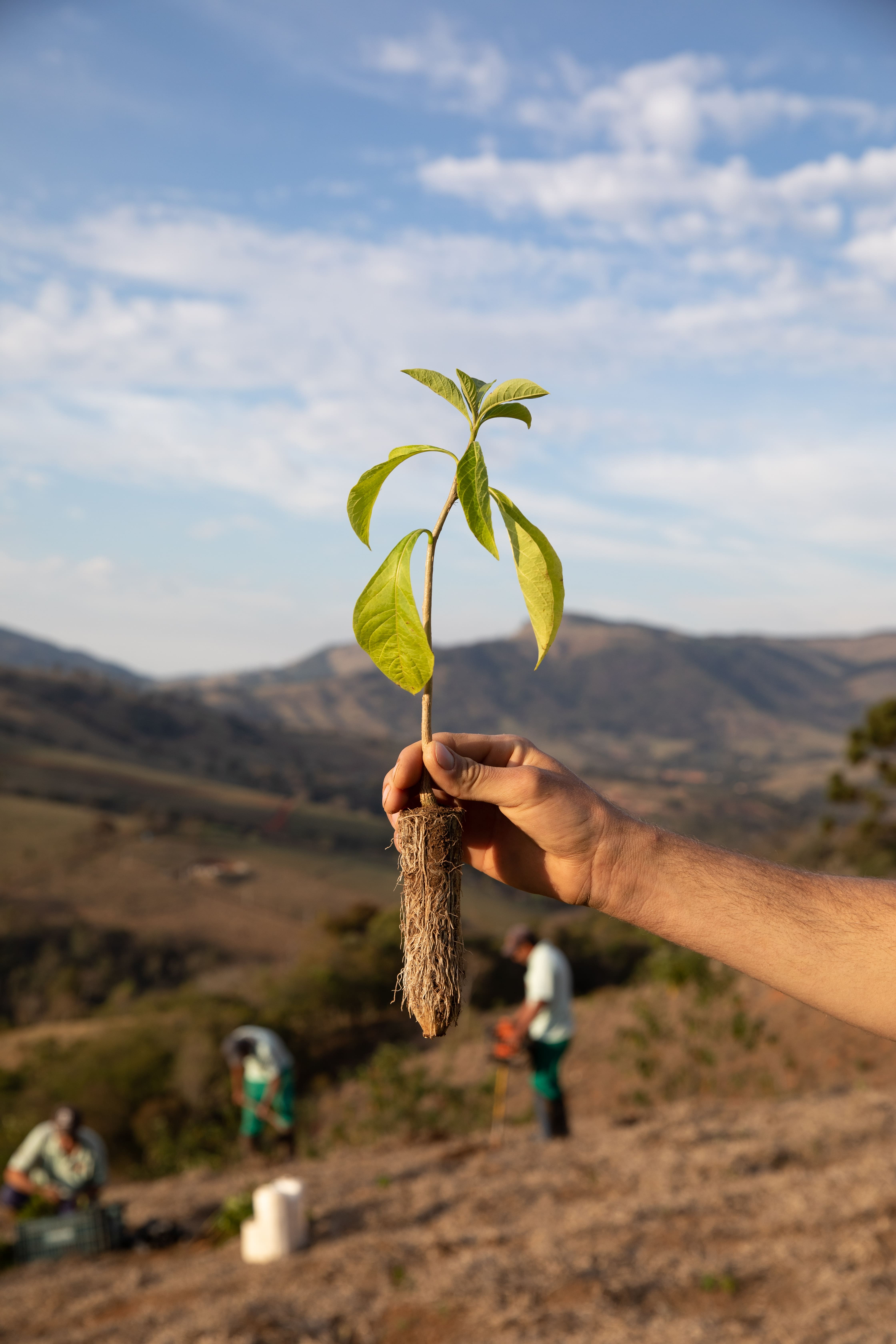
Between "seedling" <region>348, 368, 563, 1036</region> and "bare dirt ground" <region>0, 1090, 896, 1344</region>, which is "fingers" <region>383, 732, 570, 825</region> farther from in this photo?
"bare dirt ground" <region>0, 1090, 896, 1344</region>

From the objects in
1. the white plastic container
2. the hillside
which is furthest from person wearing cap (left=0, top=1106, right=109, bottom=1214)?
the hillside

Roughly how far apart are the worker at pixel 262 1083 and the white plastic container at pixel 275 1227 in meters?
2.51

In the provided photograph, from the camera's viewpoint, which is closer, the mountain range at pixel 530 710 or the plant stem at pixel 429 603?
the plant stem at pixel 429 603

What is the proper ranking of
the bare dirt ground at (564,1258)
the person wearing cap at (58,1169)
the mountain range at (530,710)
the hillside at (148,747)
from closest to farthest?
the bare dirt ground at (564,1258) < the person wearing cap at (58,1169) < the hillside at (148,747) < the mountain range at (530,710)

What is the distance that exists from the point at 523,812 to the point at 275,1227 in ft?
21.0

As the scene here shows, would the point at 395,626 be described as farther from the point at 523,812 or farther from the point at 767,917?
the point at 767,917

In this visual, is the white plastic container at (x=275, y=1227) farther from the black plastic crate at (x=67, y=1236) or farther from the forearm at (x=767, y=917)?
the forearm at (x=767, y=917)

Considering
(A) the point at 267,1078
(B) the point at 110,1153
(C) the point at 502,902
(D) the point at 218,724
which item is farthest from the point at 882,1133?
(D) the point at 218,724

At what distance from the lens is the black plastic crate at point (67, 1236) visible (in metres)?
7.52

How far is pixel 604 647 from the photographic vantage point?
7175 inches

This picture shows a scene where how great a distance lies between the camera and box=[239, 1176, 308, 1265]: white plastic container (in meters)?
6.60

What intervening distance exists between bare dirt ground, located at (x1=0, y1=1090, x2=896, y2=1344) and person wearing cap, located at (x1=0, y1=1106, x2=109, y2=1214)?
0.70 m

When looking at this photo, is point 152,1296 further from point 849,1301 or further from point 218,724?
point 218,724

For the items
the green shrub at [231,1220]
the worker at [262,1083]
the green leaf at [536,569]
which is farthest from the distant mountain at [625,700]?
the green leaf at [536,569]
